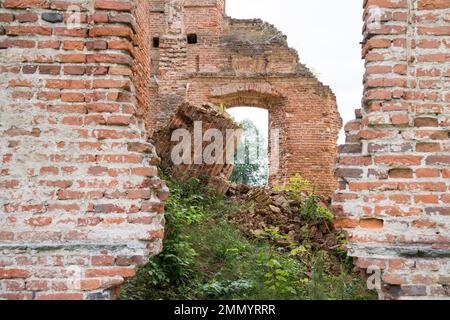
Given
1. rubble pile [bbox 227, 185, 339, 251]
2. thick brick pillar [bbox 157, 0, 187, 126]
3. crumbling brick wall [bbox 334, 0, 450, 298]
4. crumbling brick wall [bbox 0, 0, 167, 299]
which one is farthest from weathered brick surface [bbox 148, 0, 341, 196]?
crumbling brick wall [bbox 334, 0, 450, 298]

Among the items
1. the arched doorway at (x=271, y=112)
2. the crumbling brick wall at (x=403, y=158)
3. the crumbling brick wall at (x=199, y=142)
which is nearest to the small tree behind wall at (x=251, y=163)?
the arched doorway at (x=271, y=112)

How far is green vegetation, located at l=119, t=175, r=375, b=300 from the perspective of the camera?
4.09 meters

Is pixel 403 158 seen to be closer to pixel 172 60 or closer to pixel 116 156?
pixel 116 156

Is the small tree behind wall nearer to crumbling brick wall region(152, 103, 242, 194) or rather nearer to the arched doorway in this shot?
the arched doorway

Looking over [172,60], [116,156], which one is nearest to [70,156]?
[116,156]

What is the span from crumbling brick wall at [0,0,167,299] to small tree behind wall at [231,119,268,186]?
58.9 feet

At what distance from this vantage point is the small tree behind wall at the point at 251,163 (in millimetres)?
22455

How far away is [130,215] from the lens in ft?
9.39

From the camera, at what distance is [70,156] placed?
2873 millimetres

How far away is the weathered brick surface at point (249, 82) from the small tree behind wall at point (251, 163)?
350 inches

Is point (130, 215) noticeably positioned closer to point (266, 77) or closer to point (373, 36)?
point (373, 36)

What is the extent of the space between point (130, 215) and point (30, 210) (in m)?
0.66

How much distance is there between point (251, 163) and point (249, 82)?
11.8m
